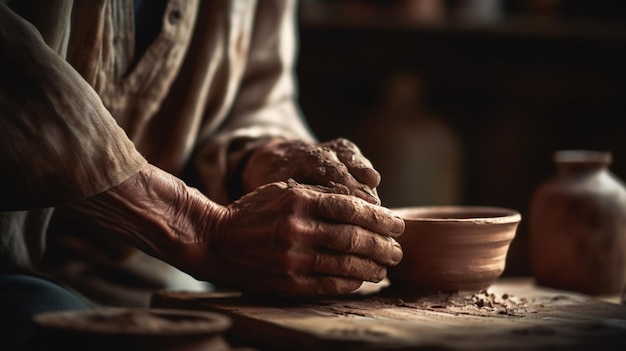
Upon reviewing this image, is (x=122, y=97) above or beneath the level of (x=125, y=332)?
above

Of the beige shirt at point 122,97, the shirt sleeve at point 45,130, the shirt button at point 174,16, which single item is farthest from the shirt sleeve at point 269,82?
the shirt sleeve at point 45,130

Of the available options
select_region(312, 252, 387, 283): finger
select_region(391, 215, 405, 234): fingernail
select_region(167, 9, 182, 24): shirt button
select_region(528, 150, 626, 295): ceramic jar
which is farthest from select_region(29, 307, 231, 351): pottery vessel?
select_region(528, 150, 626, 295): ceramic jar

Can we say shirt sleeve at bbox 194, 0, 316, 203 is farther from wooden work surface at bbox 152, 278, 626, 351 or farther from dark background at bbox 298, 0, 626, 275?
dark background at bbox 298, 0, 626, 275

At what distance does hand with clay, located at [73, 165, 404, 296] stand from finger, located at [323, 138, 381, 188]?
75mm

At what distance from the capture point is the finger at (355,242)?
1199 millimetres

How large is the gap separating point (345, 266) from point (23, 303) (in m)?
0.48

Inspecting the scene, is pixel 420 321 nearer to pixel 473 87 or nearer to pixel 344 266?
pixel 344 266

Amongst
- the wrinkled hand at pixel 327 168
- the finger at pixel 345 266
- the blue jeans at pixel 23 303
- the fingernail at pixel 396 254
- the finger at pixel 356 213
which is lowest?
the blue jeans at pixel 23 303

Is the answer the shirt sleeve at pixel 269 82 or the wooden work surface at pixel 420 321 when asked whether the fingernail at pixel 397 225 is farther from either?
the shirt sleeve at pixel 269 82

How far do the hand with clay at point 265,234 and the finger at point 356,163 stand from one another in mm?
75

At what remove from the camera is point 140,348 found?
88 cm

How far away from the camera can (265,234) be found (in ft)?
3.94

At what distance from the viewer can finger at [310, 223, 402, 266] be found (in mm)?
1199

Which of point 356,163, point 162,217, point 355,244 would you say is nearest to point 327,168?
point 356,163
